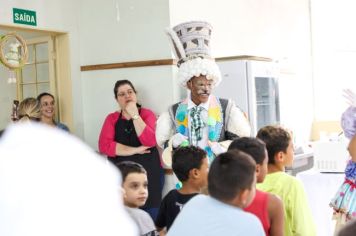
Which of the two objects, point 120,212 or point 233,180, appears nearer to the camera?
point 120,212

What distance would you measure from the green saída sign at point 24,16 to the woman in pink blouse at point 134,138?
2.77 feet

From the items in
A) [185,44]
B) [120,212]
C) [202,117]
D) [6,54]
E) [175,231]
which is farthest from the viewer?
[6,54]

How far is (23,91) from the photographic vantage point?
15.3 feet

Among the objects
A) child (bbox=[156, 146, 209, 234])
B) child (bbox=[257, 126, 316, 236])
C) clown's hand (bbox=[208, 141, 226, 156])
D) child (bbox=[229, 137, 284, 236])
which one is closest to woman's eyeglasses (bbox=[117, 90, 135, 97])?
clown's hand (bbox=[208, 141, 226, 156])

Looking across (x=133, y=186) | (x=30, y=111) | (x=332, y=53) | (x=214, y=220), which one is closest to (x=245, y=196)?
(x=214, y=220)

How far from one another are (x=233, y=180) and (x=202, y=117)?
1.52m

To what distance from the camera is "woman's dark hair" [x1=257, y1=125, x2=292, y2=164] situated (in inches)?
83.8

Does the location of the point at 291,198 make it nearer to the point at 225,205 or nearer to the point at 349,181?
the point at 225,205

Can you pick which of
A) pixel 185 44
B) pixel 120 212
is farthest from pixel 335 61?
pixel 120 212

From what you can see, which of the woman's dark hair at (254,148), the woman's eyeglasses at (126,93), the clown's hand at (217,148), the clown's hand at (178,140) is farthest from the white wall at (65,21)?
the woman's dark hair at (254,148)

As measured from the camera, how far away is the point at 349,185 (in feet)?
8.75

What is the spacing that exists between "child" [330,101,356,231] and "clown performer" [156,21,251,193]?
1.88ft

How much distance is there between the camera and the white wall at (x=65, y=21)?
3996mm

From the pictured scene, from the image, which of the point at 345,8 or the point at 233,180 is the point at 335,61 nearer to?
the point at 345,8
